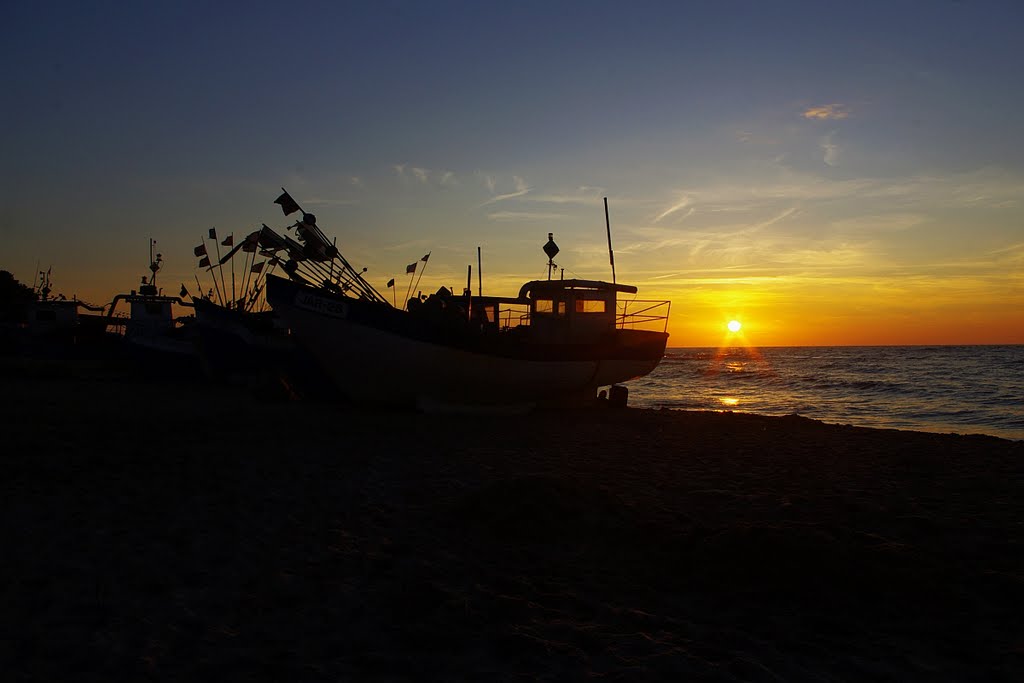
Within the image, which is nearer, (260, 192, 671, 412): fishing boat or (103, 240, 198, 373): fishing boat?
(260, 192, 671, 412): fishing boat

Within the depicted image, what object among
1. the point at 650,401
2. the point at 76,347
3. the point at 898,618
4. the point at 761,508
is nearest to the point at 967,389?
the point at 650,401

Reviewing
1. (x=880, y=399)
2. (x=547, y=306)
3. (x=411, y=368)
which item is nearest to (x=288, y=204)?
(x=411, y=368)

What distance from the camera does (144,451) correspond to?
1047cm

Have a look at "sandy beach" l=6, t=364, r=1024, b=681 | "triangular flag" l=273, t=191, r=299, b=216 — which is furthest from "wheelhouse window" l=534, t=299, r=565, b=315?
"sandy beach" l=6, t=364, r=1024, b=681

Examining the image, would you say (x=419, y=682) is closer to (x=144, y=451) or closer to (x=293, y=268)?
(x=144, y=451)

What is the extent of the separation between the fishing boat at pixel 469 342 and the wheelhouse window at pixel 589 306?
0.04 m

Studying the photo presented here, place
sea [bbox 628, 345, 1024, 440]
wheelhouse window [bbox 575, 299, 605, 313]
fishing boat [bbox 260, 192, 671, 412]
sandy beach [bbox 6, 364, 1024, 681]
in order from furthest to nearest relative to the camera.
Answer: sea [bbox 628, 345, 1024, 440] < wheelhouse window [bbox 575, 299, 605, 313] < fishing boat [bbox 260, 192, 671, 412] < sandy beach [bbox 6, 364, 1024, 681]

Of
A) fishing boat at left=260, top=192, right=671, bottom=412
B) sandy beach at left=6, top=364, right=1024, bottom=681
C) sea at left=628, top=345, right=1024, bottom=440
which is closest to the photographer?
sandy beach at left=6, top=364, right=1024, bottom=681

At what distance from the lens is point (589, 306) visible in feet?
68.5

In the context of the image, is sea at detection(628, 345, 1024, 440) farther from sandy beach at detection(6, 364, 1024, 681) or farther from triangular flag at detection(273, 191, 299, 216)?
triangular flag at detection(273, 191, 299, 216)

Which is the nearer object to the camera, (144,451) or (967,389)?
(144,451)

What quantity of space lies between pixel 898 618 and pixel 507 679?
3.02 metres

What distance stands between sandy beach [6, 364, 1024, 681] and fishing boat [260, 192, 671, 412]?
6.17 meters

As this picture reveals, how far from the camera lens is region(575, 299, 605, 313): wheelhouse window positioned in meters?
20.7
